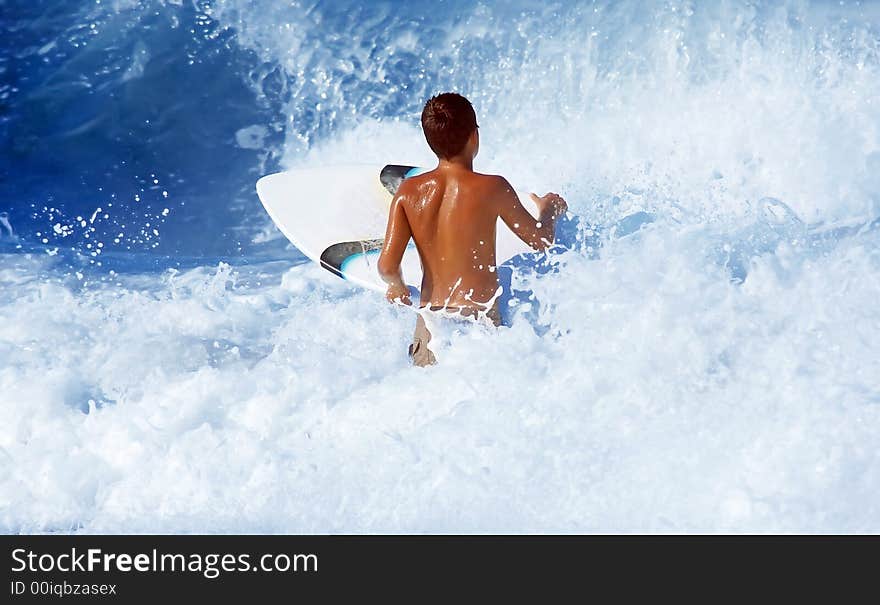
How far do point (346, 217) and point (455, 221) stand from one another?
1.05m

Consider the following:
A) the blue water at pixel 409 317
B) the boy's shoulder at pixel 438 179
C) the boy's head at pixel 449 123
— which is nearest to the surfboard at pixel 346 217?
the blue water at pixel 409 317

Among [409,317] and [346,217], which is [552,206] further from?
[346,217]

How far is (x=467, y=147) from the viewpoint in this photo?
116 inches

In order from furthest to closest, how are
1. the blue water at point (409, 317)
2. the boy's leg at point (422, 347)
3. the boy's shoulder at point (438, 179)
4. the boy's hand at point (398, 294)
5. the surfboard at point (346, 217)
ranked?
the surfboard at point (346, 217), the boy's leg at point (422, 347), the boy's hand at point (398, 294), the boy's shoulder at point (438, 179), the blue water at point (409, 317)

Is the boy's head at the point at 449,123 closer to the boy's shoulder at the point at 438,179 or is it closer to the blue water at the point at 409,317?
the boy's shoulder at the point at 438,179

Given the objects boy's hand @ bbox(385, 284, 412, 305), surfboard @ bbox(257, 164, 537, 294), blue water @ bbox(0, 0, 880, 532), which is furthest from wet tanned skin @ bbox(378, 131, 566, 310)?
surfboard @ bbox(257, 164, 537, 294)

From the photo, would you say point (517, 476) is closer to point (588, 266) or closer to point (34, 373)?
point (588, 266)

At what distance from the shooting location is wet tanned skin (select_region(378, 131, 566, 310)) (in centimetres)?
298

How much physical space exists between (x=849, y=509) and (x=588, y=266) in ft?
3.89

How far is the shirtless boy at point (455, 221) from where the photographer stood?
2926 mm

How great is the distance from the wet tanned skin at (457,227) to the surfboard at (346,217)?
1.05 feet

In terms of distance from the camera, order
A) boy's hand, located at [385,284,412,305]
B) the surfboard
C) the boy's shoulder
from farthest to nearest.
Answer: the surfboard, boy's hand, located at [385,284,412,305], the boy's shoulder

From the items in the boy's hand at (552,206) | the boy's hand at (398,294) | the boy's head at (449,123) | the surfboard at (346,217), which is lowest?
the boy's hand at (398,294)

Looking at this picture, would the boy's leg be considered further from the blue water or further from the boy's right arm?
the boy's right arm
